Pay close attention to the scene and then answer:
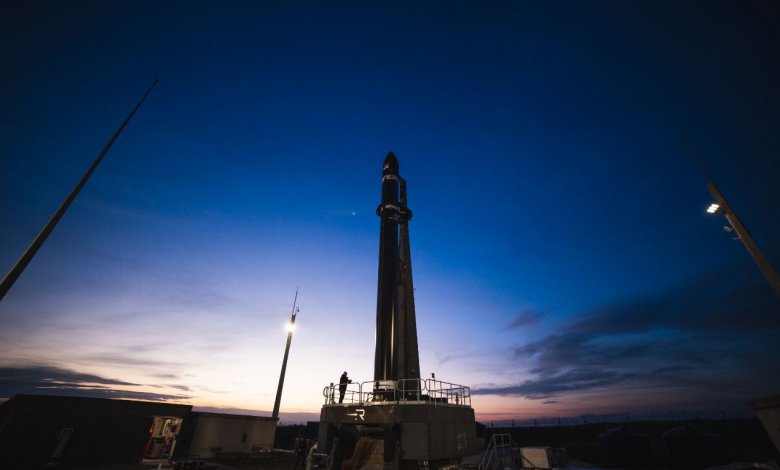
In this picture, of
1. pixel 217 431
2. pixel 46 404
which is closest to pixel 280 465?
pixel 217 431

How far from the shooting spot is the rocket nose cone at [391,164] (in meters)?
26.1

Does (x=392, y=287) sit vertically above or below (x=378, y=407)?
above

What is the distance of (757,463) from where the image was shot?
9164 millimetres

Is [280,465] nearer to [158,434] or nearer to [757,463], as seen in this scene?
[158,434]

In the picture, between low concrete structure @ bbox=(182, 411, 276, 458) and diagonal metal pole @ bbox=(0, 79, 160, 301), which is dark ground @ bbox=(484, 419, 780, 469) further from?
diagonal metal pole @ bbox=(0, 79, 160, 301)

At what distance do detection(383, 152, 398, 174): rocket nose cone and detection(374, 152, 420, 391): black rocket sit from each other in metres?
0.09

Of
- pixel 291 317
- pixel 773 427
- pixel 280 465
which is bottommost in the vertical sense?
pixel 280 465

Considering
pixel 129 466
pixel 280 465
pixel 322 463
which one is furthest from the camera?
pixel 280 465

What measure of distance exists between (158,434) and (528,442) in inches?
1990

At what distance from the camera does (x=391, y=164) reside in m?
26.3

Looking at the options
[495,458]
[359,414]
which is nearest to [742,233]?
[495,458]

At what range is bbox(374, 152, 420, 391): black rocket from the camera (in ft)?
63.1

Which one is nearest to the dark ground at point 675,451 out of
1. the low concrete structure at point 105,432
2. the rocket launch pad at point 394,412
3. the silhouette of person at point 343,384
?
the rocket launch pad at point 394,412

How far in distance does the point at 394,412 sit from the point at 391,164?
18.4m
